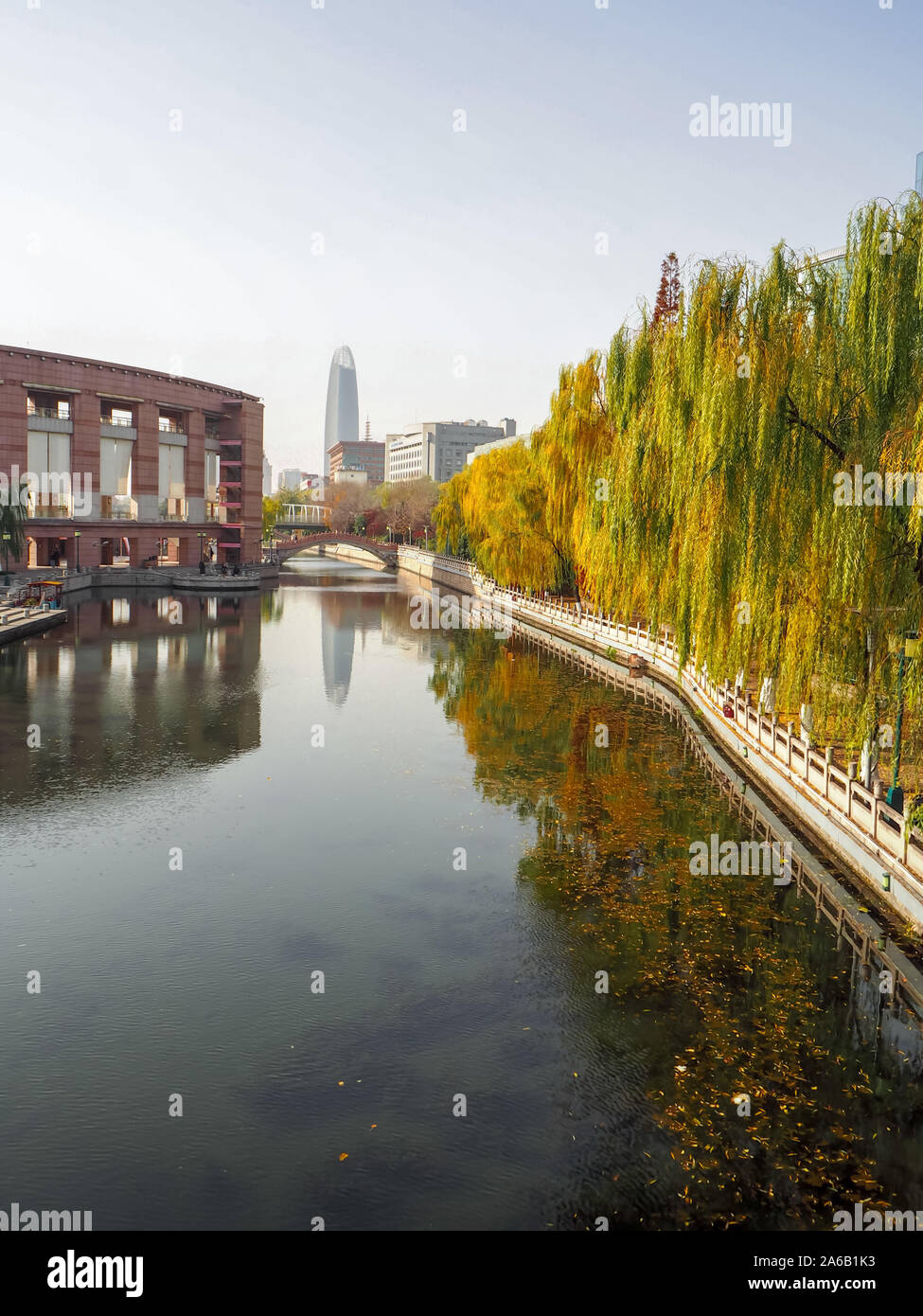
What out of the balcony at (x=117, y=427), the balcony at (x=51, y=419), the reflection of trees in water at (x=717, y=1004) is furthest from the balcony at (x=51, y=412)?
the reflection of trees in water at (x=717, y=1004)

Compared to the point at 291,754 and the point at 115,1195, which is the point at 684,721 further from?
the point at 115,1195

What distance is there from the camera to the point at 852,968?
12.1 meters

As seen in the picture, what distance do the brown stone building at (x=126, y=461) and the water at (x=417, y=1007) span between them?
41.2 m

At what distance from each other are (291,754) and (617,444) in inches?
436

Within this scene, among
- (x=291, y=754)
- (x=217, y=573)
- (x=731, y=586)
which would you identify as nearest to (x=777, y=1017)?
(x=731, y=586)

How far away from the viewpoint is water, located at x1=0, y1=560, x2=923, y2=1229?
807 centimetres

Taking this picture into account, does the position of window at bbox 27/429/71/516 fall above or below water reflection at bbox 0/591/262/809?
above

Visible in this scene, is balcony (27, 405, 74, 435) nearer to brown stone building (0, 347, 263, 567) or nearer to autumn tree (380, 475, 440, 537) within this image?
brown stone building (0, 347, 263, 567)

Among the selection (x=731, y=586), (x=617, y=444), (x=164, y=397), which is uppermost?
(x=164, y=397)

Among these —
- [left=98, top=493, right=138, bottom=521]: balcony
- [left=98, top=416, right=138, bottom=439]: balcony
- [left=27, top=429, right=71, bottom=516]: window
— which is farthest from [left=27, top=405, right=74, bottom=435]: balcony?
[left=98, top=493, right=138, bottom=521]: balcony

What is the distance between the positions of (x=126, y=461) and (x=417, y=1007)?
6735 centimetres

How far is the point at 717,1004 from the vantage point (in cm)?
1103

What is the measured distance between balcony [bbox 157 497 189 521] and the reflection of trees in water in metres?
59.7

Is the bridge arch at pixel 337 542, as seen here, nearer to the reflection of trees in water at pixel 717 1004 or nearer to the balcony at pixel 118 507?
the balcony at pixel 118 507
